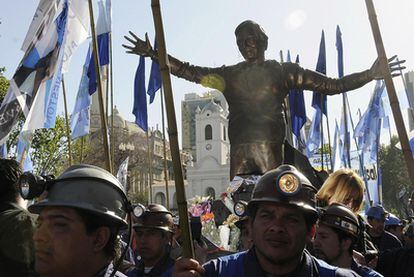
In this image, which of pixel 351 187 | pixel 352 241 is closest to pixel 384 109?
pixel 351 187

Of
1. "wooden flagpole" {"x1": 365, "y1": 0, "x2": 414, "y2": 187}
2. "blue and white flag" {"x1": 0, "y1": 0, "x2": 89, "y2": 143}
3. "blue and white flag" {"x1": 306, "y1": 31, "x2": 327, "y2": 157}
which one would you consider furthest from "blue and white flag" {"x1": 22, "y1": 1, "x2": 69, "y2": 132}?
"blue and white flag" {"x1": 306, "y1": 31, "x2": 327, "y2": 157}

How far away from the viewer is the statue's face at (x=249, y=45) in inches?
232

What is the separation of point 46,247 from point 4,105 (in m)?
6.33

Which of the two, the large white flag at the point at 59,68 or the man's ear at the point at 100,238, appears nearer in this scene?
the man's ear at the point at 100,238

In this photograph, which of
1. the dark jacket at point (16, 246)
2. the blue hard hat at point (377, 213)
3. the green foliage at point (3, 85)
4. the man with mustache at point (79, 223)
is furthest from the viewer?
the green foliage at point (3, 85)

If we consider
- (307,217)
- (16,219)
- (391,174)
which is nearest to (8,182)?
(16,219)

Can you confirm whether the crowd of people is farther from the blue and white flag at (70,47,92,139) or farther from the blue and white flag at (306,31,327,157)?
the blue and white flag at (306,31,327,157)

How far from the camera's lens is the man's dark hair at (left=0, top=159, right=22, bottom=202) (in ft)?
11.3

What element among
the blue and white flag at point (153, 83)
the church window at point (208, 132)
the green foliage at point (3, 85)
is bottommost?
the blue and white flag at point (153, 83)

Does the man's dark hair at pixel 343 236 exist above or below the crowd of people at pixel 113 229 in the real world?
below

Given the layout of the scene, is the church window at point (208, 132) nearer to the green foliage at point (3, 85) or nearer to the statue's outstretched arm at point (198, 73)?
the green foliage at point (3, 85)

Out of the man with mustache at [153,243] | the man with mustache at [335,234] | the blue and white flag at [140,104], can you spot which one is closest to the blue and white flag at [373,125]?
the blue and white flag at [140,104]

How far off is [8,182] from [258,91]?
131 inches

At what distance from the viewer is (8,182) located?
3.46 m
